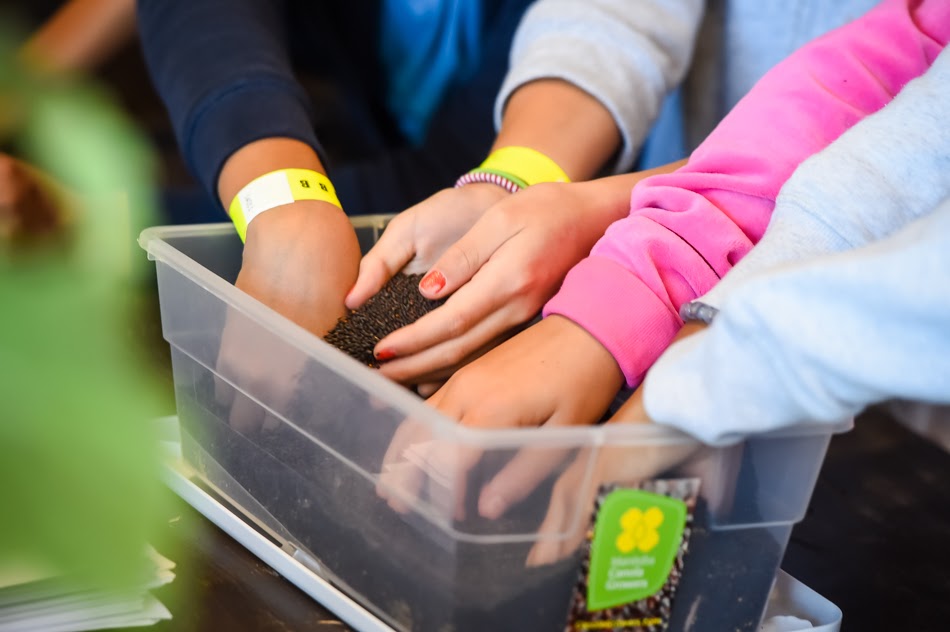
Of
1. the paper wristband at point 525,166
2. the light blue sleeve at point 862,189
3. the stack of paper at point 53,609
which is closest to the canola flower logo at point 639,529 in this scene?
the light blue sleeve at point 862,189

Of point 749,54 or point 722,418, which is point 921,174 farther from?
point 749,54

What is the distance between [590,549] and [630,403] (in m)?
0.08

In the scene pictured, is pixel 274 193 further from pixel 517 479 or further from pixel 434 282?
pixel 517 479

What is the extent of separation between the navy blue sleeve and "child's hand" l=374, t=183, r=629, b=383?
0.81 feet

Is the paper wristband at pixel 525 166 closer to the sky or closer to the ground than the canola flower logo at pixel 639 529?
closer to the sky

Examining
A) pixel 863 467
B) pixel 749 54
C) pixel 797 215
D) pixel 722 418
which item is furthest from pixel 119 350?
pixel 749 54

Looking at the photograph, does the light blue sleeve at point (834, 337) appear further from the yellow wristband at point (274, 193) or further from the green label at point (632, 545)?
the yellow wristband at point (274, 193)

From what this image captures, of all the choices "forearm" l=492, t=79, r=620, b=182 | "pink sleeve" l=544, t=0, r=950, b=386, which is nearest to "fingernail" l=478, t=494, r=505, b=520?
"pink sleeve" l=544, t=0, r=950, b=386

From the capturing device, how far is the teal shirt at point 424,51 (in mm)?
970

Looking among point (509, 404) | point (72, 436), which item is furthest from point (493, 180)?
point (72, 436)

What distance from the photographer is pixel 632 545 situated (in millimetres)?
405

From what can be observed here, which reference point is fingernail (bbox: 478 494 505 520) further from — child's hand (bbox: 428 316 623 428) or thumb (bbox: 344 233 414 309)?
thumb (bbox: 344 233 414 309)

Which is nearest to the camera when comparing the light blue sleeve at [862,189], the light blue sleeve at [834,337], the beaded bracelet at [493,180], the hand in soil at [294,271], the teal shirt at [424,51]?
the light blue sleeve at [834,337]

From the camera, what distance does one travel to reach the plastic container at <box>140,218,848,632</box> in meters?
0.39
